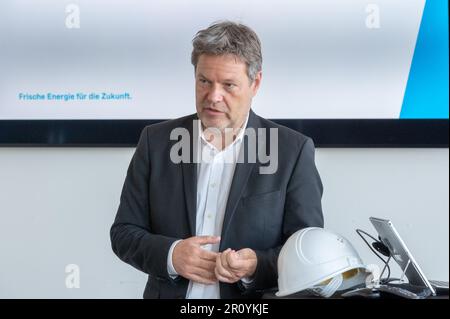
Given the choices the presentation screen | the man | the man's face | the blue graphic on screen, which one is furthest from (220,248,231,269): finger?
the blue graphic on screen

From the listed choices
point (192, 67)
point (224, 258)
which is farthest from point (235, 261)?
point (192, 67)

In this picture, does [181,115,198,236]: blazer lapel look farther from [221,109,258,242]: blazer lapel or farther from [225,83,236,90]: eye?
[225,83,236,90]: eye

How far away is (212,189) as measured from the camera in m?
1.82

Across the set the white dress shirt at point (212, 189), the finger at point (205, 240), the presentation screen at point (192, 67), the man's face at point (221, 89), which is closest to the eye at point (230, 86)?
the man's face at point (221, 89)

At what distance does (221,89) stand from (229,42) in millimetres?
121

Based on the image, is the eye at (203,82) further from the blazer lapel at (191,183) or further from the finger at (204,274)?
the finger at (204,274)

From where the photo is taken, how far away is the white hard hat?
56.9 inches

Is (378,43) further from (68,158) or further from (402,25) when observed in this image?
(68,158)

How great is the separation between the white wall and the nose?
116 centimetres

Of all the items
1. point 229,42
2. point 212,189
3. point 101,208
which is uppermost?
point 229,42

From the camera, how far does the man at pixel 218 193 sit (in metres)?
1.69

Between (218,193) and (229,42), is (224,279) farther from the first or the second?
(229,42)

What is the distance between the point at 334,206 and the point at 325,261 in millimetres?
1415
